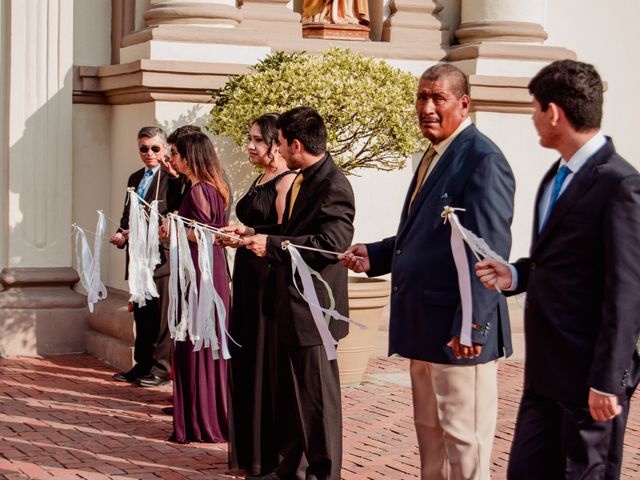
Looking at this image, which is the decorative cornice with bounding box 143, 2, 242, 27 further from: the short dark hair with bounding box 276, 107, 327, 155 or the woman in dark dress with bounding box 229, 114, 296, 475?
the short dark hair with bounding box 276, 107, 327, 155

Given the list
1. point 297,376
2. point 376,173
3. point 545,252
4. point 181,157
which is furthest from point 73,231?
point 545,252

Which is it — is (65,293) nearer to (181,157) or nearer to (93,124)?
(93,124)

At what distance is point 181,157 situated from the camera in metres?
7.46

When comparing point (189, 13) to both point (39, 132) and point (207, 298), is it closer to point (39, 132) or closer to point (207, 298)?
point (39, 132)

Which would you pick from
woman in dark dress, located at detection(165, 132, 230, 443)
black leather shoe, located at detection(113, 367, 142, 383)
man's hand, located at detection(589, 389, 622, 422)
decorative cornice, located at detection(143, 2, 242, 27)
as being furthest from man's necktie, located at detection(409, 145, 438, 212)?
decorative cornice, located at detection(143, 2, 242, 27)

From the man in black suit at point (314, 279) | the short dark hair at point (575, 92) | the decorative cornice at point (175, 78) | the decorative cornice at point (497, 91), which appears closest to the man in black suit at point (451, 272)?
the short dark hair at point (575, 92)

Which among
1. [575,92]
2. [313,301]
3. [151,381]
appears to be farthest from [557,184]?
[151,381]

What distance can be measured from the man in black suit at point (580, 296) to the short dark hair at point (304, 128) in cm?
201

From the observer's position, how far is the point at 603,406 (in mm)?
3871

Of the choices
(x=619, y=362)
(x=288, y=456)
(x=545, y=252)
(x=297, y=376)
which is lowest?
(x=288, y=456)

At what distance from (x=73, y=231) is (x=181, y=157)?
11.7ft

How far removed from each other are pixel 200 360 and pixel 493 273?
3498 mm

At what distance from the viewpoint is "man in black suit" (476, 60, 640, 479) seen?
3871 millimetres

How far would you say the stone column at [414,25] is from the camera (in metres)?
11.0
